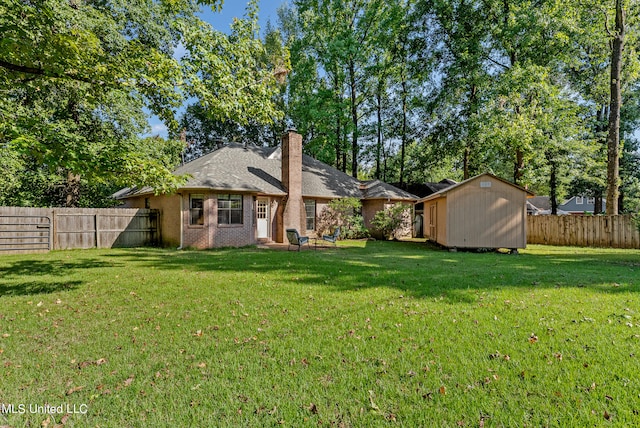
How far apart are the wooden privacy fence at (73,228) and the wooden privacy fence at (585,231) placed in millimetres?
20023

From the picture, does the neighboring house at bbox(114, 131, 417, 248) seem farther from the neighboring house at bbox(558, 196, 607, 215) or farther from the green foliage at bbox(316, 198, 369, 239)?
the neighboring house at bbox(558, 196, 607, 215)

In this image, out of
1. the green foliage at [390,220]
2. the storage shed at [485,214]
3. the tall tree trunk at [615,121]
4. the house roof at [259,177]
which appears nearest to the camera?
the storage shed at [485,214]

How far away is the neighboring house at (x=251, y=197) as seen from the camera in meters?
14.5

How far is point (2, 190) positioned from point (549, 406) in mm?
23148

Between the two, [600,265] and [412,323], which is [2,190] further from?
[600,265]

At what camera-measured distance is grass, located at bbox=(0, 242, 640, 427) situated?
2703 millimetres

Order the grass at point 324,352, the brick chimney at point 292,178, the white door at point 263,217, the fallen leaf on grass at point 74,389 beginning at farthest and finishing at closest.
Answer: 1. the brick chimney at point 292,178
2. the white door at point 263,217
3. the fallen leaf on grass at point 74,389
4. the grass at point 324,352

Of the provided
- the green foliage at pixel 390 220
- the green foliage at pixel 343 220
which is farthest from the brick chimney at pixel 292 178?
the green foliage at pixel 390 220

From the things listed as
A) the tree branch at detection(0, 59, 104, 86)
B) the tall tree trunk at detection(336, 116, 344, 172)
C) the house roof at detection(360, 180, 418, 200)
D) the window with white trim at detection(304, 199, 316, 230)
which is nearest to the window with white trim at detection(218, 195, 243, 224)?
the window with white trim at detection(304, 199, 316, 230)

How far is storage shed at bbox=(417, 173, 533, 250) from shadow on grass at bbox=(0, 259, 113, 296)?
12641 mm

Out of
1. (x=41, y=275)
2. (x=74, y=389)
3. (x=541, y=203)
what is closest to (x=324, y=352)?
(x=74, y=389)

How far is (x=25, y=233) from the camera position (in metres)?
13.2

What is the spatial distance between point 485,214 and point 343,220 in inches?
311

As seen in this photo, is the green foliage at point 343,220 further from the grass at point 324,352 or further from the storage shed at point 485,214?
the grass at point 324,352
